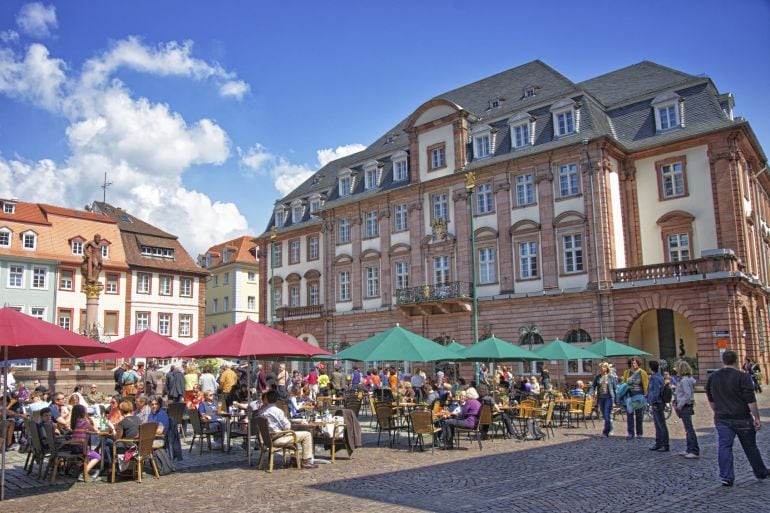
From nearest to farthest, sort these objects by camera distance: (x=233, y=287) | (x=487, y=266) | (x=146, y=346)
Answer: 1. (x=146, y=346)
2. (x=487, y=266)
3. (x=233, y=287)

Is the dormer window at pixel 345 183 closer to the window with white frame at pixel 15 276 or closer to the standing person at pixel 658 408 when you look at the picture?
the window with white frame at pixel 15 276

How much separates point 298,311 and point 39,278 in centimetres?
1937

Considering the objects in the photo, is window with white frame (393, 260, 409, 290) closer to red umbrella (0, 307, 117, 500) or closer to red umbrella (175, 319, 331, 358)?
red umbrella (175, 319, 331, 358)

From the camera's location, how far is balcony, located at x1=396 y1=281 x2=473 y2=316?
1406 inches

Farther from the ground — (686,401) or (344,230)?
(344,230)

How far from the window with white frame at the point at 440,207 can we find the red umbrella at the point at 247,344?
24.9m

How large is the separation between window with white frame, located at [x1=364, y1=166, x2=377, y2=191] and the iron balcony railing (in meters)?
8.19

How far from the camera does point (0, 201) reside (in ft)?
162

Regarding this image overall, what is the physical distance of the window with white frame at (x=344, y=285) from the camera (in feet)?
142

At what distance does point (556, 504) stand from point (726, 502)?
7.11ft

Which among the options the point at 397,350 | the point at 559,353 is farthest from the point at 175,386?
the point at 559,353

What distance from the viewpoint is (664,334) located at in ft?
107

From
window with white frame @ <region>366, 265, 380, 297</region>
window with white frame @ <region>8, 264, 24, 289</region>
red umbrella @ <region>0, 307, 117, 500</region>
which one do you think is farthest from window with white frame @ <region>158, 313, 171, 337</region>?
red umbrella @ <region>0, 307, 117, 500</region>

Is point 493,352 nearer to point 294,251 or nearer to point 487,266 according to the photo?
point 487,266
